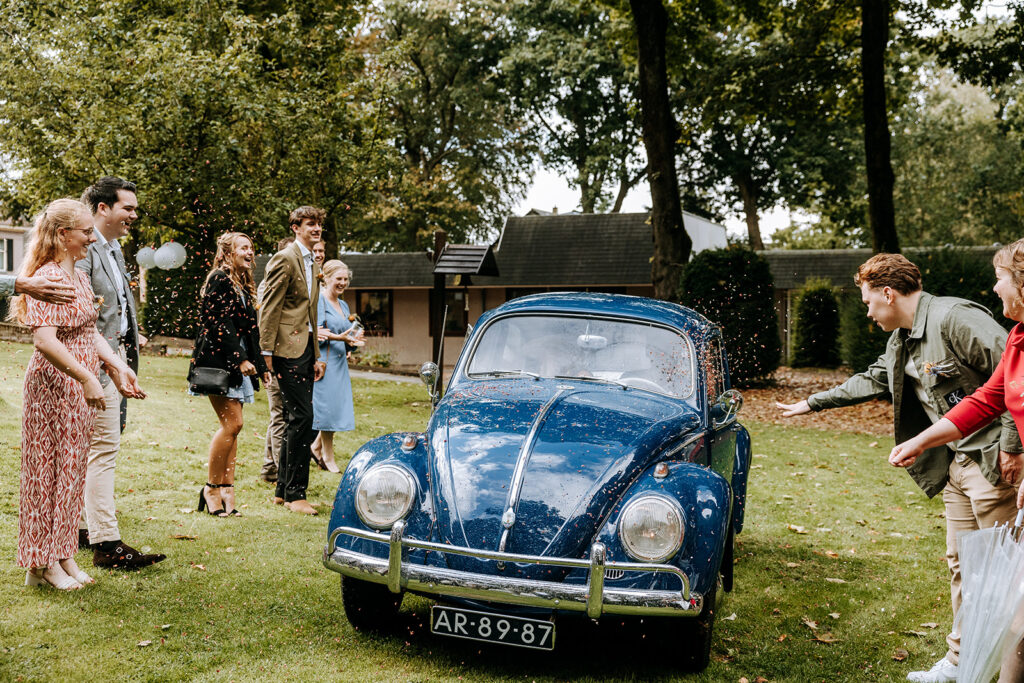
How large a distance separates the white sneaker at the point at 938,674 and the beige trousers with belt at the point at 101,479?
472cm

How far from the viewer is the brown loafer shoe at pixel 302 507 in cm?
745

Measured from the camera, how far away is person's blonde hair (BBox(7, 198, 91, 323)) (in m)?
4.76

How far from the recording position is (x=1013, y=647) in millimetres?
3133

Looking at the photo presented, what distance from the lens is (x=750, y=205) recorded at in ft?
138

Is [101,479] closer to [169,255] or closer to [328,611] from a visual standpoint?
[328,611]

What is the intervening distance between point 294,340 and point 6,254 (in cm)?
4248

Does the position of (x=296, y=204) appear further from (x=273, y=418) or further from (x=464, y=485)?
(x=464, y=485)

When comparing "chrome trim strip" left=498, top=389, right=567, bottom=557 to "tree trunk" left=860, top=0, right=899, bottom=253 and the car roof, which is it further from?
"tree trunk" left=860, top=0, right=899, bottom=253

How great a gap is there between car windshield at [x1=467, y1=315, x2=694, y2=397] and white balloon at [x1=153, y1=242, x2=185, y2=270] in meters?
14.9

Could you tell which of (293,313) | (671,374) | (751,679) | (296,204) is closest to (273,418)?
(293,313)

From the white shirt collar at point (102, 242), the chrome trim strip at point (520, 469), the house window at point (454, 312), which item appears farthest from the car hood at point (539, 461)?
the house window at point (454, 312)

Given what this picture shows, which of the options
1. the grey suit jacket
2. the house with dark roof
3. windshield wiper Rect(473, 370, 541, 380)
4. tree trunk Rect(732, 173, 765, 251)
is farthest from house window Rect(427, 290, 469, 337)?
the grey suit jacket

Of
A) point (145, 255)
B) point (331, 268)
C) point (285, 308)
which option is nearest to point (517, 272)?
point (145, 255)

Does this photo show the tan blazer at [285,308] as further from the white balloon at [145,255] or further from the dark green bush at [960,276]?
the white balloon at [145,255]
